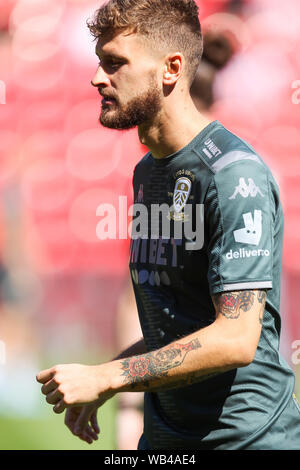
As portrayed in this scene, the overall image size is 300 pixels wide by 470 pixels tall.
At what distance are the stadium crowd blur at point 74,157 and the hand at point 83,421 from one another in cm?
294

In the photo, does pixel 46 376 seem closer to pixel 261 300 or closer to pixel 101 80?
pixel 261 300

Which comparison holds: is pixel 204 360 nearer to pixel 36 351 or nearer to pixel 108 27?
pixel 108 27

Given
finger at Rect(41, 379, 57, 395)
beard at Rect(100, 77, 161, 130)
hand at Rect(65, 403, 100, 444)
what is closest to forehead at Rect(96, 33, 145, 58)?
beard at Rect(100, 77, 161, 130)

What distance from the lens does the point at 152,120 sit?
247 cm

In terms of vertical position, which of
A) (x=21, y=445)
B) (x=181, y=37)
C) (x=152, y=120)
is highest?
(x=181, y=37)

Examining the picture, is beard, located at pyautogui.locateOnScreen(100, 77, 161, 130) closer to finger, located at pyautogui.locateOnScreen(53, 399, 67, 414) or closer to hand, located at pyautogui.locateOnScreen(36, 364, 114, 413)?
hand, located at pyautogui.locateOnScreen(36, 364, 114, 413)

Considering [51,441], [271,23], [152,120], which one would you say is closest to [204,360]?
[152,120]

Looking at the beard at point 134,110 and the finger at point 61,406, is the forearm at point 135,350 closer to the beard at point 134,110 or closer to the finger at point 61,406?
the finger at point 61,406

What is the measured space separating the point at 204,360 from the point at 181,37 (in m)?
1.21

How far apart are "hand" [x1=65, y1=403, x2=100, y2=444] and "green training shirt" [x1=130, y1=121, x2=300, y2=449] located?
220 millimetres

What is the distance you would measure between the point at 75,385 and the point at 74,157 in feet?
13.6

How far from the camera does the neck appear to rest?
7.95 feet

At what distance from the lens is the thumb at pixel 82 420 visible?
8.43 ft

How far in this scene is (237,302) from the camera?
2.02 meters
